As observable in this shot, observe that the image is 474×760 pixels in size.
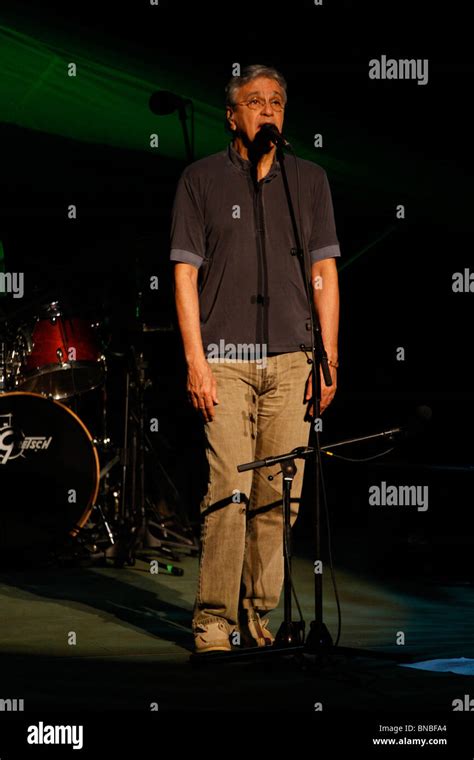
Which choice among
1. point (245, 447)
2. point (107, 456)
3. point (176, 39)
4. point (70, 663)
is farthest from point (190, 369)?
point (107, 456)

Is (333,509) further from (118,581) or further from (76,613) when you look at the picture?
(76,613)

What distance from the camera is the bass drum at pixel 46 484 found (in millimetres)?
6668

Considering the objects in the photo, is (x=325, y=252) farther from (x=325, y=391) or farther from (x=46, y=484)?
(x=46, y=484)

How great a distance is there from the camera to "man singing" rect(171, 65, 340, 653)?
157 inches

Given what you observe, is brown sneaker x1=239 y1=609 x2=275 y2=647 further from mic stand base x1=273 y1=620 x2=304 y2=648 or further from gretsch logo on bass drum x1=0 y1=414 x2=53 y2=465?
gretsch logo on bass drum x1=0 y1=414 x2=53 y2=465

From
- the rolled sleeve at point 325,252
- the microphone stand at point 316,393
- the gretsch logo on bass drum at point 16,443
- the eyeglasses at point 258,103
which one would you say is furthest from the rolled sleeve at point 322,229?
the gretsch logo on bass drum at point 16,443

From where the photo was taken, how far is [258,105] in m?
3.96

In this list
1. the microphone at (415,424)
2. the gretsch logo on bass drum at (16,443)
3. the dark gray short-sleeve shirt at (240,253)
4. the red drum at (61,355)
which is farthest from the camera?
the red drum at (61,355)

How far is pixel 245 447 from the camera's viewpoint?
4.05 metres

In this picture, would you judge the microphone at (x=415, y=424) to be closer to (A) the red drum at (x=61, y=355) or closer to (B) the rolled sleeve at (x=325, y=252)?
(B) the rolled sleeve at (x=325, y=252)

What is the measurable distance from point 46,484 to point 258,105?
3359 millimetres

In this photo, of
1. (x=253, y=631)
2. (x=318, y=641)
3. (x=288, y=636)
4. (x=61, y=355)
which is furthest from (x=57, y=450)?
(x=318, y=641)

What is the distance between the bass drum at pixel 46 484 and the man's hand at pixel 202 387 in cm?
281

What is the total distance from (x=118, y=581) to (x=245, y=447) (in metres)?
2.32
